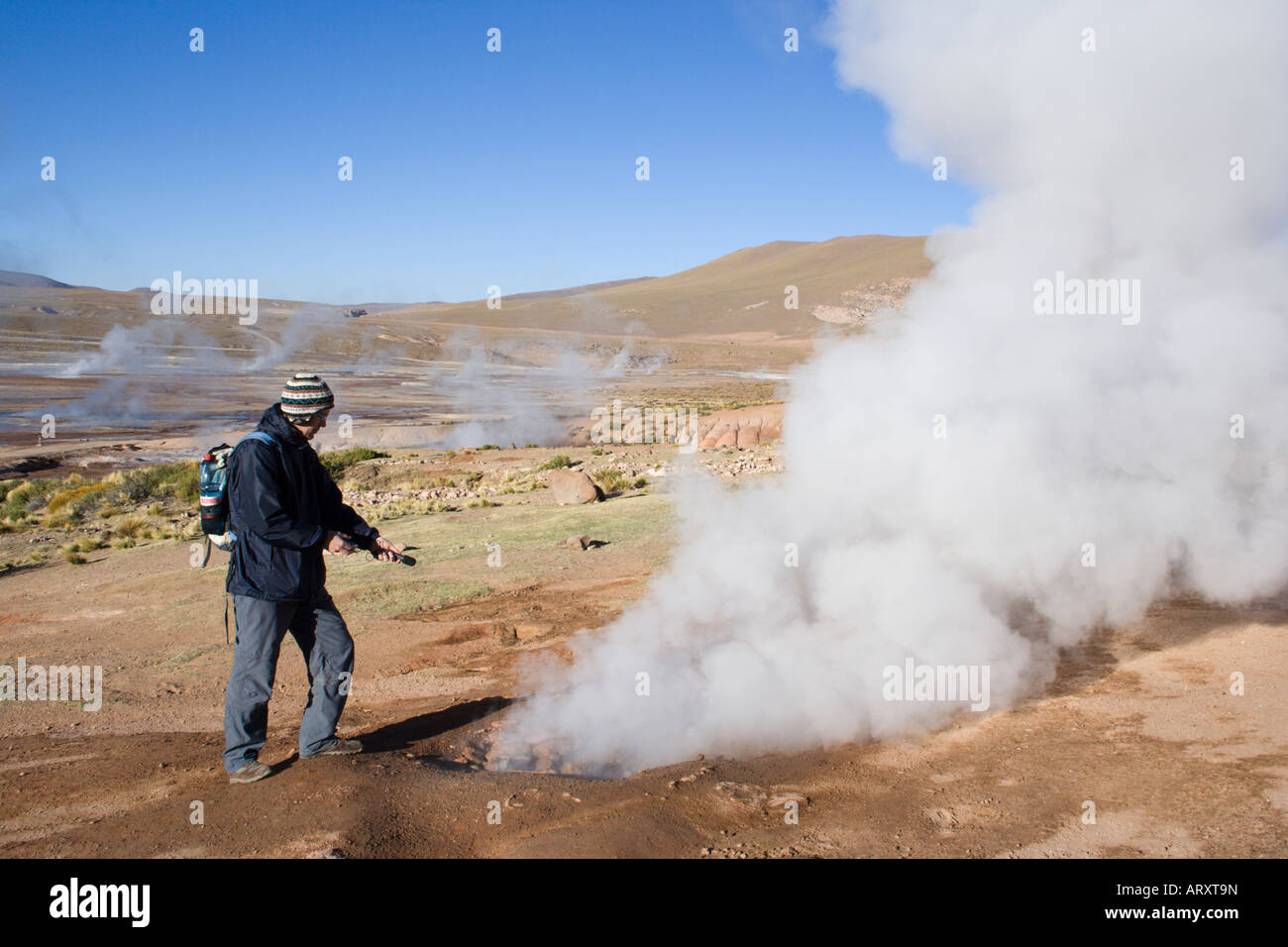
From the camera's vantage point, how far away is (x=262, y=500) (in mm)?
4094

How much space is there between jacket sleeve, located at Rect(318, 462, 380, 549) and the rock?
10.3m

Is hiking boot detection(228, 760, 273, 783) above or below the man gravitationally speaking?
below

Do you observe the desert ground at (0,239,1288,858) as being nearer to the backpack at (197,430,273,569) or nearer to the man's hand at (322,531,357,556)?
the man's hand at (322,531,357,556)

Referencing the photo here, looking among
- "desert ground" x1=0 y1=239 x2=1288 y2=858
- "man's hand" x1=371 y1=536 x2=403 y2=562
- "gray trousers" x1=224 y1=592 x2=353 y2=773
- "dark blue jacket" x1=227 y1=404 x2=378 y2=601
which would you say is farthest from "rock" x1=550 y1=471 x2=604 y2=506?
"dark blue jacket" x1=227 y1=404 x2=378 y2=601

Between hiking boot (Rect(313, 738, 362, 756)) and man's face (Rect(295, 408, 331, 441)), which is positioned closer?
man's face (Rect(295, 408, 331, 441))

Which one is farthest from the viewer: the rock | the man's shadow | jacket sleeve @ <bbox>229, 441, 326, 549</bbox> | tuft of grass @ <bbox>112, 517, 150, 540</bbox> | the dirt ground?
the rock

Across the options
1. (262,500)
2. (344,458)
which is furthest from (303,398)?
(344,458)

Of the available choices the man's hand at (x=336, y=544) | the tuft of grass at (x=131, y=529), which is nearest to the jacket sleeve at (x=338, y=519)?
the man's hand at (x=336, y=544)

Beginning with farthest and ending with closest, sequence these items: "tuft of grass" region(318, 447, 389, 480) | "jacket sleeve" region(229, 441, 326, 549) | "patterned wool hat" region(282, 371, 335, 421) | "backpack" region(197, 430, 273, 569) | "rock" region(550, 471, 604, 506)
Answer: "tuft of grass" region(318, 447, 389, 480), "rock" region(550, 471, 604, 506), "patterned wool hat" region(282, 371, 335, 421), "backpack" region(197, 430, 273, 569), "jacket sleeve" region(229, 441, 326, 549)

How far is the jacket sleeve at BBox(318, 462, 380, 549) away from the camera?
4.61m

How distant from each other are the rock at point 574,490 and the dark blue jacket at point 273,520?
35.0 feet

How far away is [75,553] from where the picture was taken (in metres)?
12.8

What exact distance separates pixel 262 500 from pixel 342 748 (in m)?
1.57
